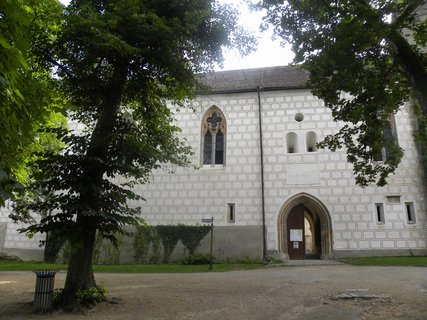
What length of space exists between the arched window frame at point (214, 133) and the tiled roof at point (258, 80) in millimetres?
1444

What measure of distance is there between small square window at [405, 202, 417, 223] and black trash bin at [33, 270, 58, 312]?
57.9 feet

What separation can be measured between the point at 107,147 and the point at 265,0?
5.60 metres

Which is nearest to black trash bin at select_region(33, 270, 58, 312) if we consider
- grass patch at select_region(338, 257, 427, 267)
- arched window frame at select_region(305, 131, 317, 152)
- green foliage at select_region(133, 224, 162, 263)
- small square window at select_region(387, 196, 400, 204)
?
green foliage at select_region(133, 224, 162, 263)

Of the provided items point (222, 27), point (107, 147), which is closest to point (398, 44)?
point (222, 27)

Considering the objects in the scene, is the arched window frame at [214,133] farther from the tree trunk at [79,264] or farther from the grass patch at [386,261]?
the tree trunk at [79,264]

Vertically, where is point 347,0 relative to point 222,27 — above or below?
below

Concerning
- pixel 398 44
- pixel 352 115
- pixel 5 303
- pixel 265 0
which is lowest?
pixel 5 303

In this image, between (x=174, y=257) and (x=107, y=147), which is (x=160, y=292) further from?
(x=174, y=257)

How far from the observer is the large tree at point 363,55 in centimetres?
816

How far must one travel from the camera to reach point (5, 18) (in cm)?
348

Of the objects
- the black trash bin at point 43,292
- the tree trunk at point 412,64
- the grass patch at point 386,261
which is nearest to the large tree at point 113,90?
the black trash bin at point 43,292

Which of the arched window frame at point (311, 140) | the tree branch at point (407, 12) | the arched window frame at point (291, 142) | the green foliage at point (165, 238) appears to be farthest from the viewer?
the arched window frame at point (291, 142)

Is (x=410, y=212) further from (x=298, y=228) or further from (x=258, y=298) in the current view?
(x=258, y=298)

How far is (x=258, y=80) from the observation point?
23797 mm
